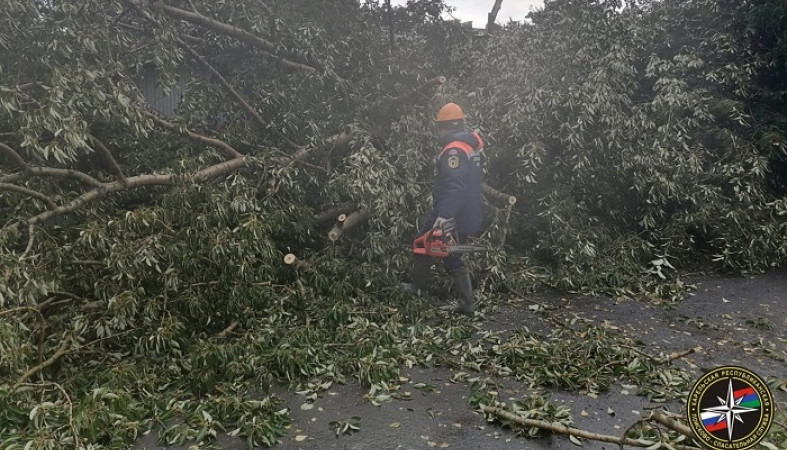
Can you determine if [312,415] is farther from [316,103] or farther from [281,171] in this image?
[316,103]

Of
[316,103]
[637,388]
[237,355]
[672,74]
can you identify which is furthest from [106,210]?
[672,74]

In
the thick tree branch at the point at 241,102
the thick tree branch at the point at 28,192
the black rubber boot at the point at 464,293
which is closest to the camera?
the thick tree branch at the point at 28,192

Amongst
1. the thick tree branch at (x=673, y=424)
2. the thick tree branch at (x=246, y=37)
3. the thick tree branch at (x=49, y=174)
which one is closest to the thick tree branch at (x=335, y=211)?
the thick tree branch at (x=246, y=37)

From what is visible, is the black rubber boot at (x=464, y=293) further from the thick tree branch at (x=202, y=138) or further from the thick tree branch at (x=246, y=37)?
the thick tree branch at (x=246, y=37)

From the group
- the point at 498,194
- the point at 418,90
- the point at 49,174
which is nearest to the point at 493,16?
the point at 418,90

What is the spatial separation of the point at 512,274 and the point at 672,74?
2.99m

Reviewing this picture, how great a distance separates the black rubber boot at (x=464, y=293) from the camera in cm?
430

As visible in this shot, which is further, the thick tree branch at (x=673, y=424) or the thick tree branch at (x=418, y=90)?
the thick tree branch at (x=418, y=90)

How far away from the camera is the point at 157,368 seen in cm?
324

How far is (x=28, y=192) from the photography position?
3.47 metres

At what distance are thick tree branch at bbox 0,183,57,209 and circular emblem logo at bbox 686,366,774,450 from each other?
13.0 feet

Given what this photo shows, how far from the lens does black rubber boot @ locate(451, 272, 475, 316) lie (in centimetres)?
430

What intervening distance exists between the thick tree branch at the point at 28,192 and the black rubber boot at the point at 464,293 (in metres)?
3.05

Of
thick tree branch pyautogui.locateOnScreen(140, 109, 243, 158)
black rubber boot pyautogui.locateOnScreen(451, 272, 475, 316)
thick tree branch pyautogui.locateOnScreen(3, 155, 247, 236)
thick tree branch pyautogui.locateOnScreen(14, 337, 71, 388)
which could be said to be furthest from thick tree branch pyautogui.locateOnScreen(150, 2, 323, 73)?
thick tree branch pyautogui.locateOnScreen(14, 337, 71, 388)
